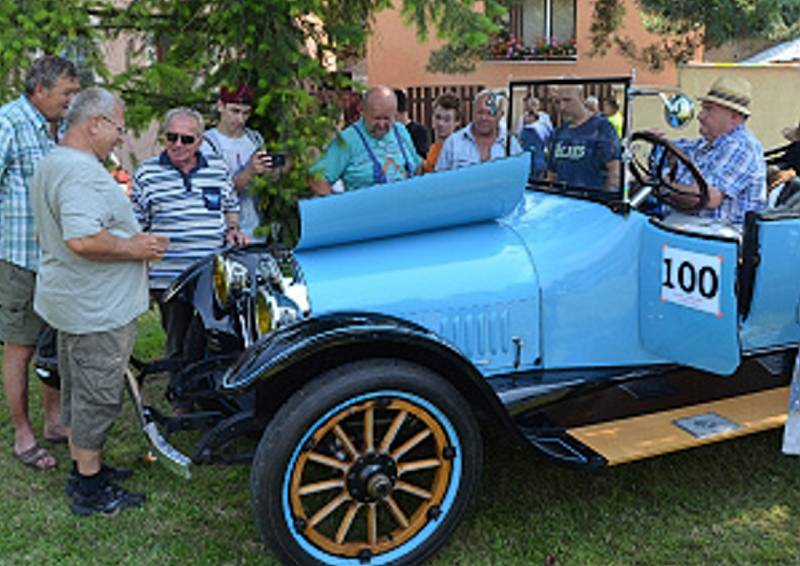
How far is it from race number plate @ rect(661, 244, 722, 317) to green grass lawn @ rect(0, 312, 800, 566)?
0.87 m

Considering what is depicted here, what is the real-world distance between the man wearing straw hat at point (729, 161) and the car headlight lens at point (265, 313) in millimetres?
1847

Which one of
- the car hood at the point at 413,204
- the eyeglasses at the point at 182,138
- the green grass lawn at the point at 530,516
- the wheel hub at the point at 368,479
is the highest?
the eyeglasses at the point at 182,138

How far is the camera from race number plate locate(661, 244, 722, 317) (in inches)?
132

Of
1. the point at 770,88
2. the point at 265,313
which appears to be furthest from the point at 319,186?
the point at 770,88

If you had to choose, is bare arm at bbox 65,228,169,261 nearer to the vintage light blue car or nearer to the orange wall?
the vintage light blue car

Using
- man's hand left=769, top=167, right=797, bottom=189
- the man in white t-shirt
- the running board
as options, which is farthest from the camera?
man's hand left=769, top=167, right=797, bottom=189

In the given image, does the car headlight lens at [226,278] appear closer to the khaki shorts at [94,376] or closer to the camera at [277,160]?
the khaki shorts at [94,376]

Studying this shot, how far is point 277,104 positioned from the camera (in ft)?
15.1

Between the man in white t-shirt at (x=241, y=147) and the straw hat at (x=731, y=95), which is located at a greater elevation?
the straw hat at (x=731, y=95)

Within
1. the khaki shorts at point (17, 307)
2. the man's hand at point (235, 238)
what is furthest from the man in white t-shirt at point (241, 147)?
the khaki shorts at point (17, 307)

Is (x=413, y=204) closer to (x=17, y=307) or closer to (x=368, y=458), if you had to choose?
(x=368, y=458)

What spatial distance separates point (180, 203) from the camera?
4.21 meters

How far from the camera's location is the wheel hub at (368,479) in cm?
305

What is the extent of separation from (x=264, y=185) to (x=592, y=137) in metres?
1.76
